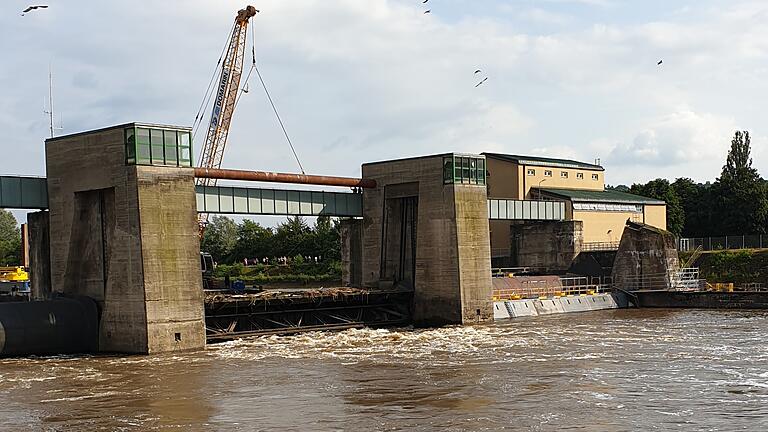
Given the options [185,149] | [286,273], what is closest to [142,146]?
[185,149]

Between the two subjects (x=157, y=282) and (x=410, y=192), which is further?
(x=410, y=192)

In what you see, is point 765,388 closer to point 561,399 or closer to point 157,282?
point 561,399

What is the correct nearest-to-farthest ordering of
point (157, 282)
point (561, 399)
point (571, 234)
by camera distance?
point (561, 399)
point (157, 282)
point (571, 234)

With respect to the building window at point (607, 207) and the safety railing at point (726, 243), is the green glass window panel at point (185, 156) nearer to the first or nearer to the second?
the building window at point (607, 207)

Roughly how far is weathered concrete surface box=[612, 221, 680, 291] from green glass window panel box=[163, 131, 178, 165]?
37555 millimetres

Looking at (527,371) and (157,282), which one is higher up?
(157,282)

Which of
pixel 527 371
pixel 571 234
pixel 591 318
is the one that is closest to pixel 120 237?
pixel 527 371

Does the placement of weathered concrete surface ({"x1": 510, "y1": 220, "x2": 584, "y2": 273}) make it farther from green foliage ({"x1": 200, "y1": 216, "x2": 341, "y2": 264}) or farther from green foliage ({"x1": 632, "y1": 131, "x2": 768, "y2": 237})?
green foliage ({"x1": 200, "y1": 216, "x2": 341, "y2": 264})

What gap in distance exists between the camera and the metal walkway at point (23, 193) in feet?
135

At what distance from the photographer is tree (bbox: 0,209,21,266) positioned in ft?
419

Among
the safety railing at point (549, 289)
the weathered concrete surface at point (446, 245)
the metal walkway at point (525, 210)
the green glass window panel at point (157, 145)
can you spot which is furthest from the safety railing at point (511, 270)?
the green glass window panel at point (157, 145)

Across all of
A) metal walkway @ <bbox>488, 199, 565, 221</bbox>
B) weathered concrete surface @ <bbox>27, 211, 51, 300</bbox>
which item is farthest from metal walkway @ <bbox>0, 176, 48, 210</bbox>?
metal walkway @ <bbox>488, 199, 565, 221</bbox>

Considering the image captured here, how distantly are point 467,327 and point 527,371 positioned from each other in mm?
17923

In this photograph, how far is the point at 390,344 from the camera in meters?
41.9
